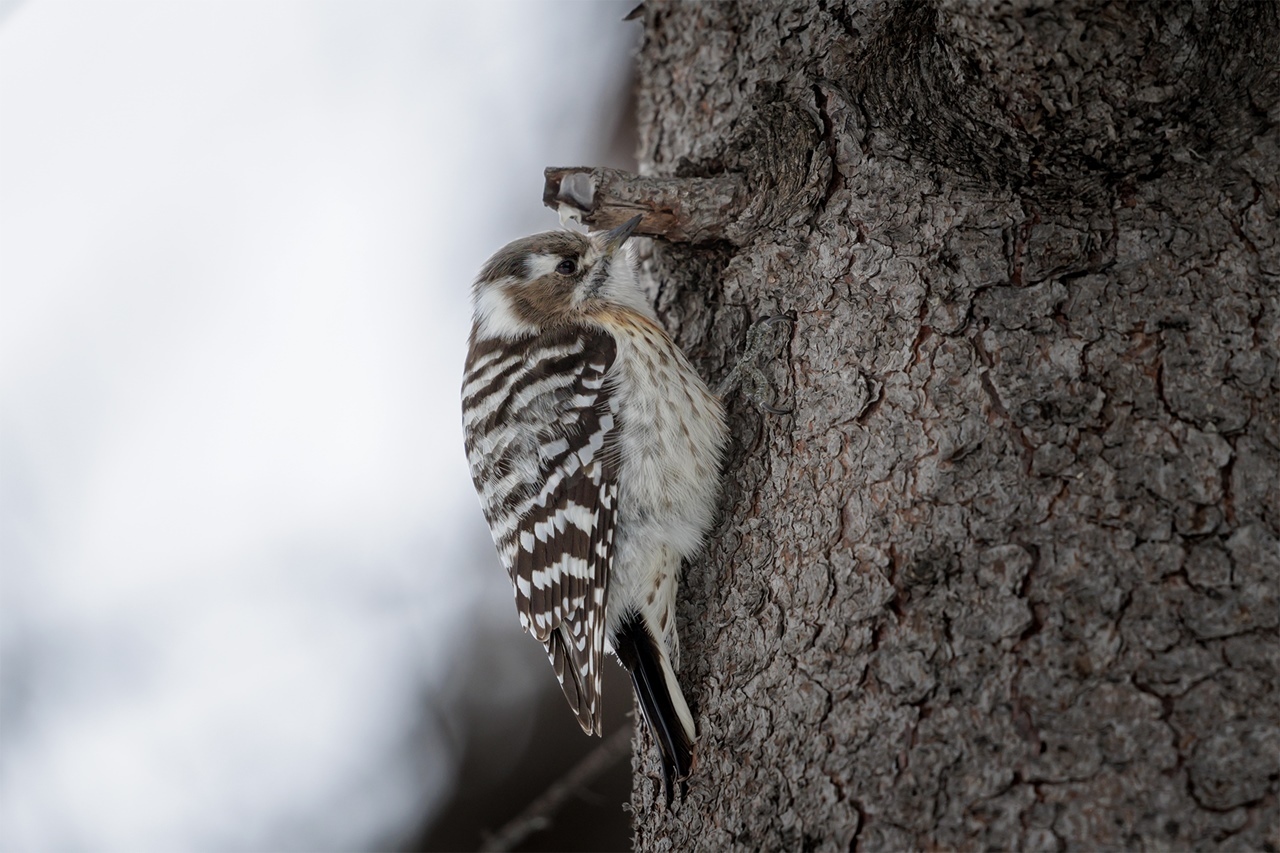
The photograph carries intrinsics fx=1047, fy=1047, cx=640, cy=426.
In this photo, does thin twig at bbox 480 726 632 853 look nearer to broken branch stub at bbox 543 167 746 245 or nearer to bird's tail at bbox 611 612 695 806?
bird's tail at bbox 611 612 695 806

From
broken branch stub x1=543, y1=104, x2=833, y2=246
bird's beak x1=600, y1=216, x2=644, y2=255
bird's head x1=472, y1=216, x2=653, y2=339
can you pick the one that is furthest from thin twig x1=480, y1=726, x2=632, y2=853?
broken branch stub x1=543, y1=104, x2=833, y2=246

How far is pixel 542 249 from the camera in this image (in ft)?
12.5

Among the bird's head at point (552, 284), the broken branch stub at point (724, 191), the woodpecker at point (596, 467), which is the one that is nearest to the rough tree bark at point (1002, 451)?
the broken branch stub at point (724, 191)

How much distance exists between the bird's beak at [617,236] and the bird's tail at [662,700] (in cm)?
113

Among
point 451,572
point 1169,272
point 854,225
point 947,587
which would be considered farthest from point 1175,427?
point 451,572

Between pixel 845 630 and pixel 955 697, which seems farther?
pixel 845 630

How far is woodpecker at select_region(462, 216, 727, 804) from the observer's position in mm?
2990

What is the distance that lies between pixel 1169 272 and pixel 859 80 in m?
0.93

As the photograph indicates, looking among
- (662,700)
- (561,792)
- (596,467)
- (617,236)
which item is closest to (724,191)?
(617,236)

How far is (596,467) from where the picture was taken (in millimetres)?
3250

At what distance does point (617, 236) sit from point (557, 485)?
2.64 feet

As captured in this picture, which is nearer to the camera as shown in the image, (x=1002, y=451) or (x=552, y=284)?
(x=1002, y=451)

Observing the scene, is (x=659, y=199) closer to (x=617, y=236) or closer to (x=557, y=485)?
(x=617, y=236)

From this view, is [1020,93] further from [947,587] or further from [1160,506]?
[947,587]
